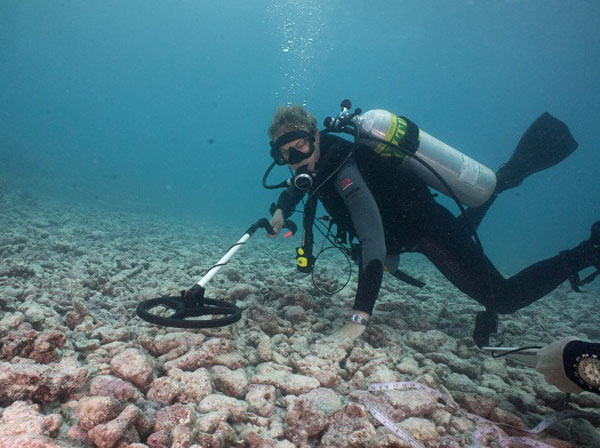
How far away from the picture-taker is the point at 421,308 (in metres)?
4.90

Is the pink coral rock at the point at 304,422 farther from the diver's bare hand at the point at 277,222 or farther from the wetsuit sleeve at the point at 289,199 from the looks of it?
the wetsuit sleeve at the point at 289,199

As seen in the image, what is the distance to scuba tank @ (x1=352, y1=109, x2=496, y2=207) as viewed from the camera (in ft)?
13.4

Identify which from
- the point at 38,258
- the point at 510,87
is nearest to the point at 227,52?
the point at 510,87

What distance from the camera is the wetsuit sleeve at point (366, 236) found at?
338 cm

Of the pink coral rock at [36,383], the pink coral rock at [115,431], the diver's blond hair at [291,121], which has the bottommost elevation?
the pink coral rock at [115,431]

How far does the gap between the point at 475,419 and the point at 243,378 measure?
5.24ft

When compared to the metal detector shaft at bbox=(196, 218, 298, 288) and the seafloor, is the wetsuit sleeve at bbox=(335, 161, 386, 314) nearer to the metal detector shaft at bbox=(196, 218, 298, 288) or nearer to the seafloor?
the seafloor

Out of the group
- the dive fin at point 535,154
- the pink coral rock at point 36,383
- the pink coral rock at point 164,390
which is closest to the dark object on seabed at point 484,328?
the dive fin at point 535,154

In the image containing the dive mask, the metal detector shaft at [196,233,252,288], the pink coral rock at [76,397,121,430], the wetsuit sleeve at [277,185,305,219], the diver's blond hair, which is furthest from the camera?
the wetsuit sleeve at [277,185,305,219]

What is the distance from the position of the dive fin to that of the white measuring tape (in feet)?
10.2

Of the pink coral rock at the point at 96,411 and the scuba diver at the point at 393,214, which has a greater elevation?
the scuba diver at the point at 393,214

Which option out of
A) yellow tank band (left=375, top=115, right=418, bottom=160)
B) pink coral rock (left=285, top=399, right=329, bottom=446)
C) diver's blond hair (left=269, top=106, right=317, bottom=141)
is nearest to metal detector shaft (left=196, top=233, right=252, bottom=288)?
diver's blond hair (left=269, top=106, right=317, bottom=141)

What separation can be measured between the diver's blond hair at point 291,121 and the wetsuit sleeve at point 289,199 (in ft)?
2.69

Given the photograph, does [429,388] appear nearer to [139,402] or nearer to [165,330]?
[139,402]
